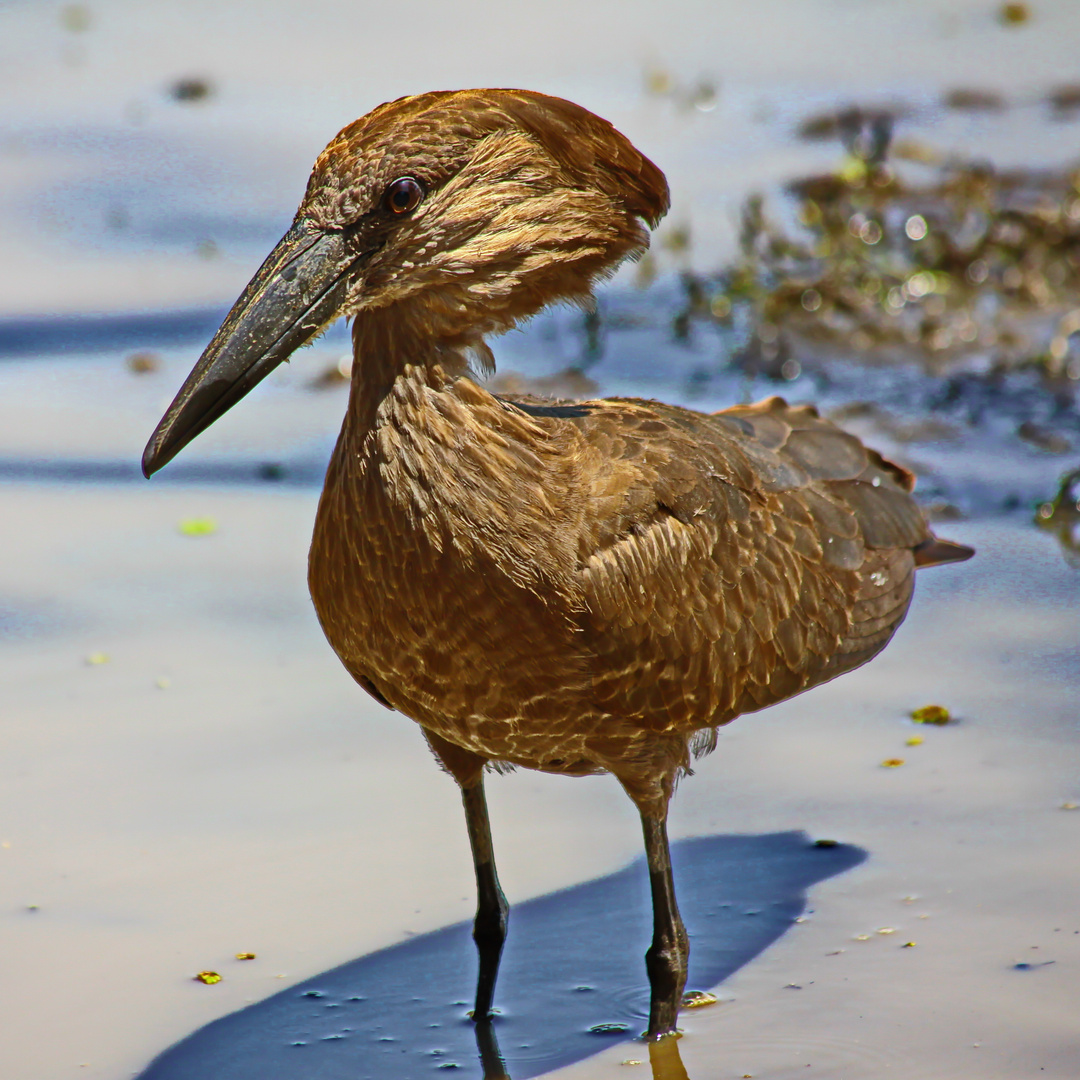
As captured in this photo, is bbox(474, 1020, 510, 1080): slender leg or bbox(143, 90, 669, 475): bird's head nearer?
bbox(143, 90, 669, 475): bird's head

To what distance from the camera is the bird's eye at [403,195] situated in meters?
3.53

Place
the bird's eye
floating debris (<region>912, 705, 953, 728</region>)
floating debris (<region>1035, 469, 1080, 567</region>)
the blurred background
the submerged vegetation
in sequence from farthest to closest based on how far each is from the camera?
1. the submerged vegetation
2. floating debris (<region>1035, 469, 1080, 567</region>)
3. floating debris (<region>912, 705, 953, 728</region>)
4. the blurred background
5. the bird's eye

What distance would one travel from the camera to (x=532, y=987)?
14.6 feet

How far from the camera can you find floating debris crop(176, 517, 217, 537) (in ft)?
21.8

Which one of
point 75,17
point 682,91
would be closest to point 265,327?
point 682,91

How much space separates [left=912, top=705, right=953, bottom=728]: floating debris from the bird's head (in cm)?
237

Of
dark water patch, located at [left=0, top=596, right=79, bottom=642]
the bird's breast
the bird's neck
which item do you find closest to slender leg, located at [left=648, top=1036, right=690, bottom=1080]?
the bird's breast

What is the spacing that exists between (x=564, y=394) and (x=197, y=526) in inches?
71.9

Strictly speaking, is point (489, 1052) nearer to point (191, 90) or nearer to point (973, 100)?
point (191, 90)

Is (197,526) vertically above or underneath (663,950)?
above

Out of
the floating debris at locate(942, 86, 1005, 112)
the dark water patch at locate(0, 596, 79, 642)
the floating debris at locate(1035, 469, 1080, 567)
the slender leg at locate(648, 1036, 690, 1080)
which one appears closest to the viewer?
the slender leg at locate(648, 1036, 690, 1080)

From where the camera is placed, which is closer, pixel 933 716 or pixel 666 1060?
pixel 666 1060

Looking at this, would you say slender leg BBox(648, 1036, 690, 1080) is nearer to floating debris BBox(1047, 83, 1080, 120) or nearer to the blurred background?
the blurred background

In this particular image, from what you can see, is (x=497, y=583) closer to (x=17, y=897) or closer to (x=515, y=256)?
(x=515, y=256)
